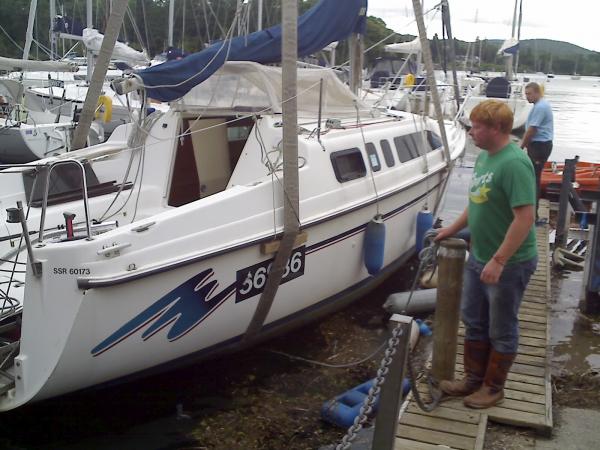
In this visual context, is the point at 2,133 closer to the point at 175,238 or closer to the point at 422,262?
the point at 175,238

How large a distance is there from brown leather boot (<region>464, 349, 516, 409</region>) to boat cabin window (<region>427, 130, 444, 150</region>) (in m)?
5.17

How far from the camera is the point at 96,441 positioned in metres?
4.82

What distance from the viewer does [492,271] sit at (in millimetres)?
3625

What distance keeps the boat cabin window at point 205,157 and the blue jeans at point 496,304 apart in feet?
11.5

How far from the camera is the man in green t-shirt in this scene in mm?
3561

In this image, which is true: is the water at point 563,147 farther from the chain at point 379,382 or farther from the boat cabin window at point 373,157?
the chain at point 379,382

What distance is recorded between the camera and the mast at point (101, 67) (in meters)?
6.66

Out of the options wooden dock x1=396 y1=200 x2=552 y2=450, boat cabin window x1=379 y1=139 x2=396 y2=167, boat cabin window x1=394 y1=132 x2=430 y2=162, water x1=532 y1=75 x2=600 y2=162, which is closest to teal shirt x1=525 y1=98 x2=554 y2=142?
boat cabin window x1=394 y1=132 x2=430 y2=162

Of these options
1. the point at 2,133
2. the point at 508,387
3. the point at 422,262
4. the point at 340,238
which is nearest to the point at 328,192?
the point at 340,238

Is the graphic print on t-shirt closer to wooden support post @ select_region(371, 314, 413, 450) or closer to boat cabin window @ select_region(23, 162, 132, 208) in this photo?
wooden support post @ select_region(371, 314, 413, 450)

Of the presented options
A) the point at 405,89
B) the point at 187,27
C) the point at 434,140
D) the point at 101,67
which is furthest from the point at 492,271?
the point at 187,27

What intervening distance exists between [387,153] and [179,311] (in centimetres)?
347

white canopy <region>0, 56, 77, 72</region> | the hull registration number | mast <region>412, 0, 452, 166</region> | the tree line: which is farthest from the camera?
the tree line

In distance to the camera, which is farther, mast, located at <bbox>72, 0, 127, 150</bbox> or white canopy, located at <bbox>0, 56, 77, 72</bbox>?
white canopy, located at <bbox>0, 56, 77, 72</bbox>
